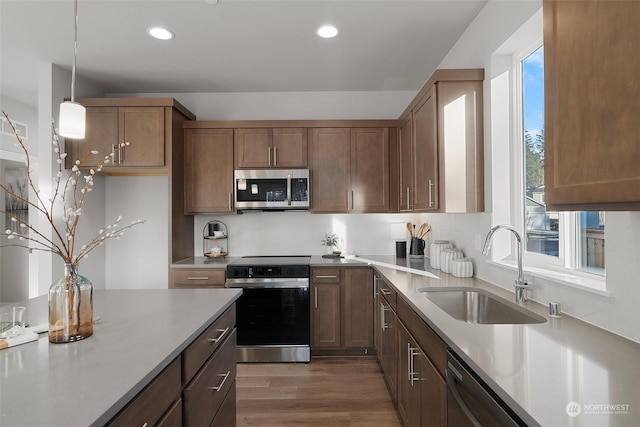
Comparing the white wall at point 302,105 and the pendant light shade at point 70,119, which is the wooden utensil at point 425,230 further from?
the pendant light shade at point 70,119

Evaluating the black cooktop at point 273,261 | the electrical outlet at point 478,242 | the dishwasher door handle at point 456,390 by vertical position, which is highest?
the electrical outlet at point 478,242

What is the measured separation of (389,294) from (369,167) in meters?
1.55

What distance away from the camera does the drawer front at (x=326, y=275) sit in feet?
11.1

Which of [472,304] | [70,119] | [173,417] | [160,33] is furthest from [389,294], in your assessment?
[160,33]

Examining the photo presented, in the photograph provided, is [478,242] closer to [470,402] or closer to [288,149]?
[470,402]

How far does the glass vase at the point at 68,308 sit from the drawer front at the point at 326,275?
7.52 feet

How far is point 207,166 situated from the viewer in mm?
3676

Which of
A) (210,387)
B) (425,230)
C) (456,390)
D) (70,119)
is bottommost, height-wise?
(210,387)

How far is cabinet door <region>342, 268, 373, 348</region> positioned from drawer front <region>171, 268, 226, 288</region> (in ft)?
4.00

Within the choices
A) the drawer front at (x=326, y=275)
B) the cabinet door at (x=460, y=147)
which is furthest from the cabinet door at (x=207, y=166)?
the cabinet door at (x=460, y=147)

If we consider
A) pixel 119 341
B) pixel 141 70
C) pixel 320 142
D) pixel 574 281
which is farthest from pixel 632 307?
pixel 141 70

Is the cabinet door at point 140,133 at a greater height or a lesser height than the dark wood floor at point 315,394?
greater

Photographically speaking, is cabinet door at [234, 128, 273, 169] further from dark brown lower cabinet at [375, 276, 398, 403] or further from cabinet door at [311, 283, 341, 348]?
dark brown lower cabinet at [375, 276, 398, 403]

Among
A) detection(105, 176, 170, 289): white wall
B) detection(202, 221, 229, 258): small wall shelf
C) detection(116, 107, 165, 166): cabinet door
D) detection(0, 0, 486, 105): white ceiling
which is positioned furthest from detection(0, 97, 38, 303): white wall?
detection(202, 221, 229, 258): small wall shelf
